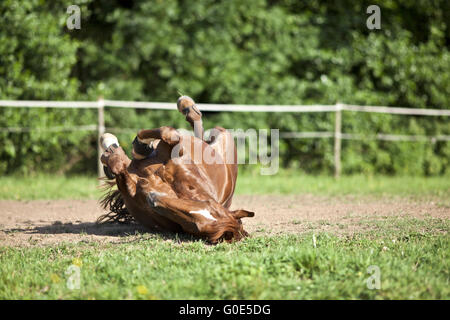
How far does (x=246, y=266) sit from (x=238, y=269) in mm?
57

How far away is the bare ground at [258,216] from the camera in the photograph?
4.75 metres

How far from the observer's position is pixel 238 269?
3.31 metres

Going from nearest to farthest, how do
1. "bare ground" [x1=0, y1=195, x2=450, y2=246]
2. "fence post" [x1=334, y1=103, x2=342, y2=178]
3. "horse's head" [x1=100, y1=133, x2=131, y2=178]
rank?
1. "horse's head" [x1=100, y1=133, x2=131, y2=178]
2. "bare ground" [x1=0, y1=195, x2=450, y2=246]
3. "fence post" [x1=334, y1=103, x2=342, y2=178]

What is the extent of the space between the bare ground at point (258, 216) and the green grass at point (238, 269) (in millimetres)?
521

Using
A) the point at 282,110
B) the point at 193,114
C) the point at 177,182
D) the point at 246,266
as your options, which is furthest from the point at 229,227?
the point at 282,110

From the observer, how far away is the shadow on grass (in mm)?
4535

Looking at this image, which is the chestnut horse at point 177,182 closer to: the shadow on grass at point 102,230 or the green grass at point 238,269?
the shadow on grass at point 102,230

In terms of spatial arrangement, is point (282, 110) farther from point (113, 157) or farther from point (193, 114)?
point (113, 157)

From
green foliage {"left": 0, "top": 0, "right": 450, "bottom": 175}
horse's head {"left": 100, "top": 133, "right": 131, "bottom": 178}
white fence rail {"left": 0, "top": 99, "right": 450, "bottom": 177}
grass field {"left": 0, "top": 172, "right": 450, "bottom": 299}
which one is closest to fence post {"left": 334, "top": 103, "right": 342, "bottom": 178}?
white fence rail {"left": 0, "top": 99, "right": 450, "bottom": 177}

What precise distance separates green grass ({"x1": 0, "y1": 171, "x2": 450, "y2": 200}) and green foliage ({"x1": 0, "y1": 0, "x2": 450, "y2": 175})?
0.95 meters

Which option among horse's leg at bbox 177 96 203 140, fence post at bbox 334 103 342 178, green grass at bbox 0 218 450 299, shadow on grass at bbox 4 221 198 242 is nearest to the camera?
green grass at bbox 0 218 450 299

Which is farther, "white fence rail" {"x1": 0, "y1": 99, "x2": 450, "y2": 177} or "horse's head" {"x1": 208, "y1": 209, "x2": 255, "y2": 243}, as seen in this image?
"white fence rail" {"x1": 0, "y1": 99, "x2": 450, "y2": 177}

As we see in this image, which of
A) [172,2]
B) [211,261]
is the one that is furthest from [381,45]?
[211,261]

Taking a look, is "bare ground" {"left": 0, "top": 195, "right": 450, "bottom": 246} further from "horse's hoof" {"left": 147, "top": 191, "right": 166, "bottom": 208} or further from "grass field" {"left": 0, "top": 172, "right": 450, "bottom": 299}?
"horse's hoof" {"left": 147, "top": 191, "right": 166, "bottom": 208}
